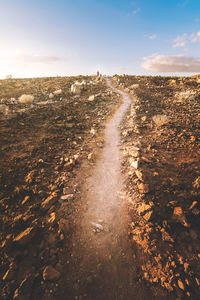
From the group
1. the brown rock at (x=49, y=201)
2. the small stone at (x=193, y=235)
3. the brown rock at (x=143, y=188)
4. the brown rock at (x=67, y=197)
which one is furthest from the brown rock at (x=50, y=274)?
the small stone at (x=193, y=235)

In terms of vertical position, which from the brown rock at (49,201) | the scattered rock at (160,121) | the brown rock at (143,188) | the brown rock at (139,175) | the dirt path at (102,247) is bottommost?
the dirt path at (102,247)

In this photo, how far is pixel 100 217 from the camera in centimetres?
464

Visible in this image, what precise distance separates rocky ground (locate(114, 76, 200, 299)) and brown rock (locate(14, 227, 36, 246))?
315 cm

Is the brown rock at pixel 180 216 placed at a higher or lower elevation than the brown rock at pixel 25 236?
higher

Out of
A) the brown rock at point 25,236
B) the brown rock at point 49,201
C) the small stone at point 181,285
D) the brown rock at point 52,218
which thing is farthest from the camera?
the brown rock at point 49,201

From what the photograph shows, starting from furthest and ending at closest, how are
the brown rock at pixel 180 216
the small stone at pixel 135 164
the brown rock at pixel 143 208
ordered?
the small stone at pixel 135 164 < the brown rock at pixel 143 208 < the brown rock at pixel 180 216

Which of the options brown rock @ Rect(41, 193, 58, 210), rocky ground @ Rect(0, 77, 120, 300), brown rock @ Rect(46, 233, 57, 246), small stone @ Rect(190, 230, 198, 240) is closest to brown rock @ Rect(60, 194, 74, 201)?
rocky ground @ Rect(0, 77, 120, 300)

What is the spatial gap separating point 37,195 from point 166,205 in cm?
511

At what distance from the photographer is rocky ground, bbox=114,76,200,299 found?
3.18 m

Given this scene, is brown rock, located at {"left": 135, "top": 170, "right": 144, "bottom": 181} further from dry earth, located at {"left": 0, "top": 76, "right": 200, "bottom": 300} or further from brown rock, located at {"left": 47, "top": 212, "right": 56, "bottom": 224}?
brown rock, located at {"left": 47, "top": 212, "right": 56, "bottom": 224}

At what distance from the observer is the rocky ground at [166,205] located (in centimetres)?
318

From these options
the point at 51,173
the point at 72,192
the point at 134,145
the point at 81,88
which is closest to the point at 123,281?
the point at 72,192

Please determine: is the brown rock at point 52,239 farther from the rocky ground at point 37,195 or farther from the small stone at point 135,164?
the small stone at point 135,164

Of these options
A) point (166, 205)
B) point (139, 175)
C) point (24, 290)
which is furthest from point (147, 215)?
point (24, 290)
